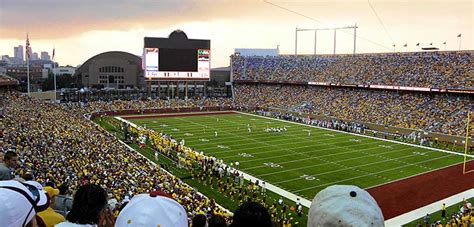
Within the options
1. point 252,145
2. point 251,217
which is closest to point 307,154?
point 252,145

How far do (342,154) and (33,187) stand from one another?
1072 inches

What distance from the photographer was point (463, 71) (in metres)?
43.9

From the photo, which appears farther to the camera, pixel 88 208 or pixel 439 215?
pixel 439 215

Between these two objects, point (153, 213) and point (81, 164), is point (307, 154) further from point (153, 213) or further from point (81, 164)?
point (153, 213)

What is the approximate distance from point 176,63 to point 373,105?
2667 centimetres

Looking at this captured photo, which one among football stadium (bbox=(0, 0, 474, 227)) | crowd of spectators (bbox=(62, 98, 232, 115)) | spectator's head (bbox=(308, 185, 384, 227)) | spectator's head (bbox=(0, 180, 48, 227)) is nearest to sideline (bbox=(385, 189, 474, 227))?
football stadium (bbox=(0, 0, 474, 227))

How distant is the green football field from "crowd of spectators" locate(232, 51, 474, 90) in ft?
46.3

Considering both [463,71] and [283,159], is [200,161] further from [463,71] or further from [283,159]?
[463,71]

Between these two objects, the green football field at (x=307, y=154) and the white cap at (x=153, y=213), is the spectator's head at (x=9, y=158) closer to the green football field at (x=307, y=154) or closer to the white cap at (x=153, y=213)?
the white cap at (x=153, y=213)

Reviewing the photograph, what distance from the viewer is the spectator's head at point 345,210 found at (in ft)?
6.69

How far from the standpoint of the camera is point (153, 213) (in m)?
2.41

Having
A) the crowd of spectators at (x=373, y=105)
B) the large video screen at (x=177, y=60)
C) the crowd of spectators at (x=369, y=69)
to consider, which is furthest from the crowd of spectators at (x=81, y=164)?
the crowd of spectators at (x=369, y=69)

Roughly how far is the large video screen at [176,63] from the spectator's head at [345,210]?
2207 inches

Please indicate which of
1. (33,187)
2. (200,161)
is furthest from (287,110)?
(33,187)
